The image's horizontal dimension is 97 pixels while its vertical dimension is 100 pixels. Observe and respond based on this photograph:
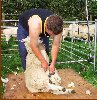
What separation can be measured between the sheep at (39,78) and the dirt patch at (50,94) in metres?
0.08

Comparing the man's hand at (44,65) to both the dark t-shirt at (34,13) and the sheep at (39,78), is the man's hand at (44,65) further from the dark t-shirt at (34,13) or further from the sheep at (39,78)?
the dark t-shirt at (34,13)

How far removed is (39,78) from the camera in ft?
17.0

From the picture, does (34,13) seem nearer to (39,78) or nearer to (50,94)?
(39,78)

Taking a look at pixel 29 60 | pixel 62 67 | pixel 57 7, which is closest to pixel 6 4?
pixel 57 7

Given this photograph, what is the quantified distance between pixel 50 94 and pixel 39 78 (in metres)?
0.28

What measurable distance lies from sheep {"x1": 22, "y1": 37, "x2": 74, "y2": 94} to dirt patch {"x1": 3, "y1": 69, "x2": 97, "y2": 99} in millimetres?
75

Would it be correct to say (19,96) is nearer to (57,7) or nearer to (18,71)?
(18,71)

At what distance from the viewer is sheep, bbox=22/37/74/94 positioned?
518cm

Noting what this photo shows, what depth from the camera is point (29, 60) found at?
17.7 feet

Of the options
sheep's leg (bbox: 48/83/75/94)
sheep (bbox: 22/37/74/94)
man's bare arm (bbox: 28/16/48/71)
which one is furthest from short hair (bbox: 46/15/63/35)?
sheep's leg (bbox: 48/83/75/94)

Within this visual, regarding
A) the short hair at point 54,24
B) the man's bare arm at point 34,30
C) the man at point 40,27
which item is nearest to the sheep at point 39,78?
the man at point 40,27

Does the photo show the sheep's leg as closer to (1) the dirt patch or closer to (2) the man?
(1) the dirt patch

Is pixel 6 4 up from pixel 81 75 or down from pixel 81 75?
up

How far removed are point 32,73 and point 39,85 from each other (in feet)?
0.75
